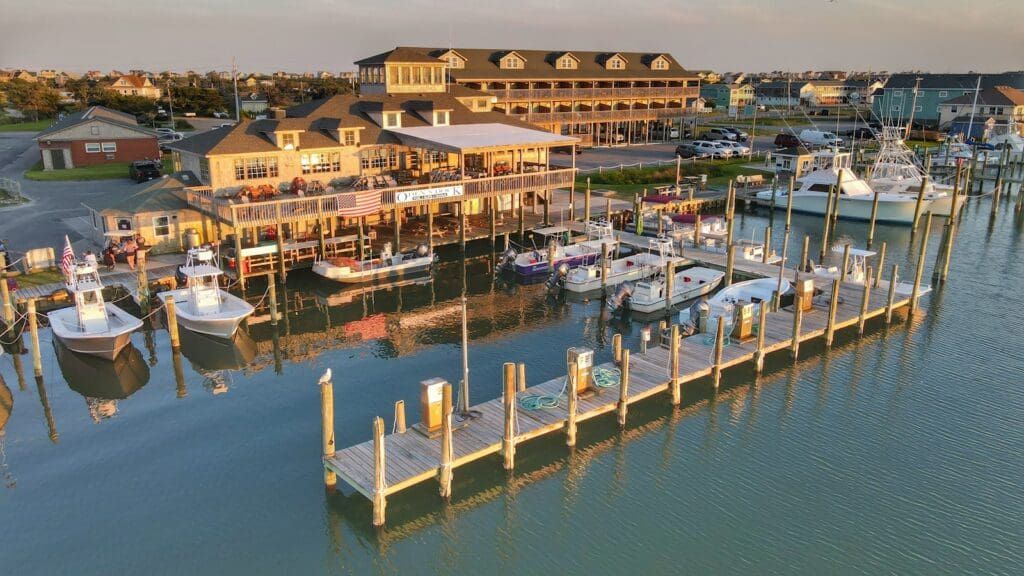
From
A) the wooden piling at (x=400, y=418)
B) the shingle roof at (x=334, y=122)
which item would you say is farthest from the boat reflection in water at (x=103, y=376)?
the shingle roof at (x=334, y=122)

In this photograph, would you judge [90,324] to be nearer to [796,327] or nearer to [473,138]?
[473,138]

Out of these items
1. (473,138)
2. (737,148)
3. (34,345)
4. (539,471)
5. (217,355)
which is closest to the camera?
(539,471)

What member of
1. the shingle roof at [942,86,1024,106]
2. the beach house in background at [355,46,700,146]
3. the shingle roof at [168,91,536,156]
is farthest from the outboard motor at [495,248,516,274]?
the shingle roof at [942,86,1024,106]

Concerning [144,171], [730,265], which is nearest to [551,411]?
[730,265]

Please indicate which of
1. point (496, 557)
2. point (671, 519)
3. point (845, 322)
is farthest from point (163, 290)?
point (845, 322)

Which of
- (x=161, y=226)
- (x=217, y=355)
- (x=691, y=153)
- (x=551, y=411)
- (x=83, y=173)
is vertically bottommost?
(x=217, y=355)

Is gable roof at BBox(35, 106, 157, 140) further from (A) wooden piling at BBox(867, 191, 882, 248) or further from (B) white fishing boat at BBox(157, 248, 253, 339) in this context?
(A) wooden piling at BBox(867, 191, 882, 248)

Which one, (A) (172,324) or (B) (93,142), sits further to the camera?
(B) (93,142)

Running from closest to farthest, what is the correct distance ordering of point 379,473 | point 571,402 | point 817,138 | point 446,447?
point 379,473
point 446,447
point 571,402
point 817,138
